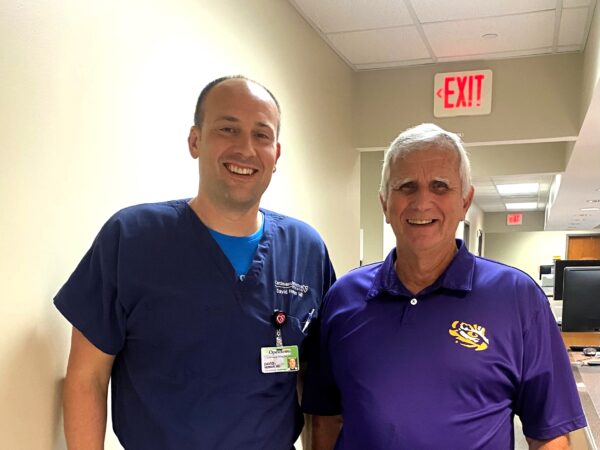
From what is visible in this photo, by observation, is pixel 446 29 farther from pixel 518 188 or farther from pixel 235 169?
pixel 518 188

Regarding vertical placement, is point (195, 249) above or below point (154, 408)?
above

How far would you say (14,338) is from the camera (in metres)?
1.19

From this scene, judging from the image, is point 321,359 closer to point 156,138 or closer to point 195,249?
point 195,249

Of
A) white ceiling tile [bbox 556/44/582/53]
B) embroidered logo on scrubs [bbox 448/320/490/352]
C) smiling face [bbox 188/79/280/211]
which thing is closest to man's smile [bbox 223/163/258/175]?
smiling face [bbox 188/79/280/211]

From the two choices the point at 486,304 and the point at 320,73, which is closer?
the point at 486,304

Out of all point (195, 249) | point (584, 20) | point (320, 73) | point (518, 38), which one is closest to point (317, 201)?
point (320, 73)

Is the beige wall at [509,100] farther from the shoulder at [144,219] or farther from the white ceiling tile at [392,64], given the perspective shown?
the shoulder at [144,219]

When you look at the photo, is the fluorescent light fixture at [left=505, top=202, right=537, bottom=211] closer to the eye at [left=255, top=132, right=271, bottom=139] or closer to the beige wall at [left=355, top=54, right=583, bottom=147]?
the beige wall at [left=355, top=54, right=583, bottom=147]

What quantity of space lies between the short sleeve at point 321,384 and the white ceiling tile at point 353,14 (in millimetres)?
1888

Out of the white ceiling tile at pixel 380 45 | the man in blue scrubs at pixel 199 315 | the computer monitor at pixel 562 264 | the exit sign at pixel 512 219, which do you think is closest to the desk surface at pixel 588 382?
the computer monitor at pixel 562 264

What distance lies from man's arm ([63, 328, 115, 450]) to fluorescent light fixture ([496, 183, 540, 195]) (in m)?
8.55

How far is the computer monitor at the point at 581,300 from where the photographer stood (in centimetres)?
383

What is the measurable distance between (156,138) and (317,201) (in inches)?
63.7

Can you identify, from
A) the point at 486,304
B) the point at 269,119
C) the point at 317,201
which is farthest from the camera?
the point at 317,201
